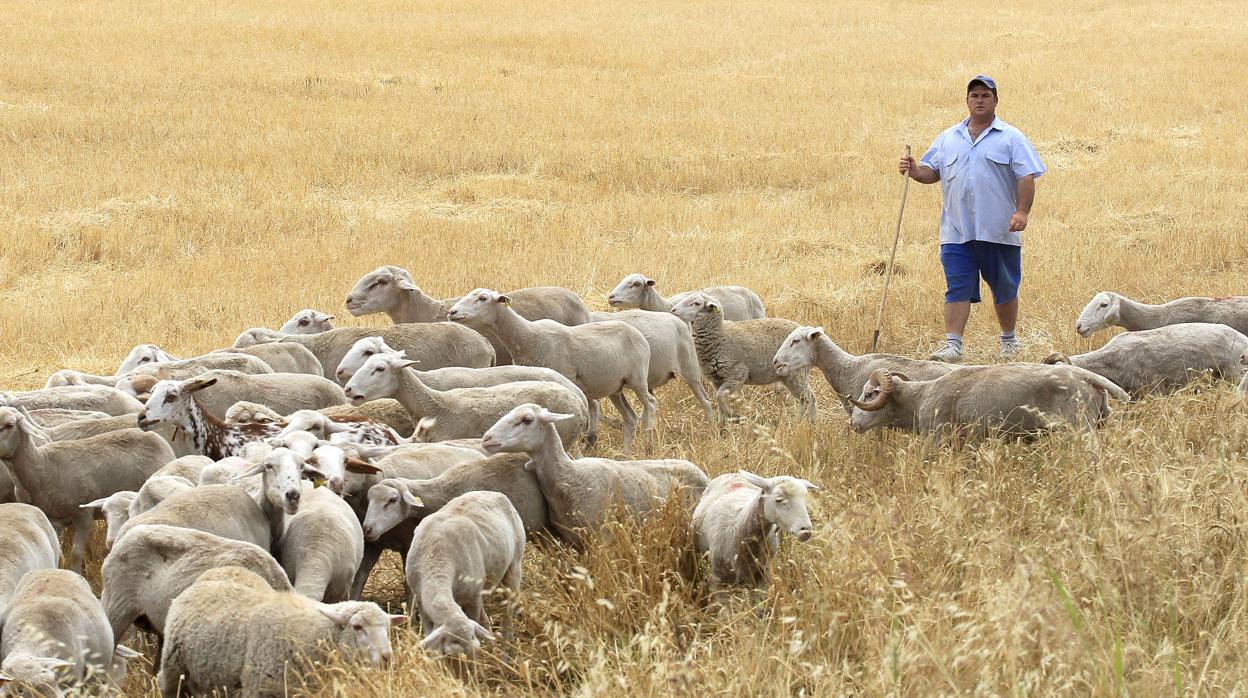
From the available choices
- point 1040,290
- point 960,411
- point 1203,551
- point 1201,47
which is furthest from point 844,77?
point 1203,551

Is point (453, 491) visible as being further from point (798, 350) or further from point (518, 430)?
point (798, 350)

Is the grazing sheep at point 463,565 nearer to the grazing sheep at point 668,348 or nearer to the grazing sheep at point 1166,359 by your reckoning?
the grazing sheep at point 668,348

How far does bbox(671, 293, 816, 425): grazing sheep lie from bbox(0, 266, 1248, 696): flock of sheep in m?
0.02

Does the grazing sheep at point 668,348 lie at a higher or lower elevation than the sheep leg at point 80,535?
higher

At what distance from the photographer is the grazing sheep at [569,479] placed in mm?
6473

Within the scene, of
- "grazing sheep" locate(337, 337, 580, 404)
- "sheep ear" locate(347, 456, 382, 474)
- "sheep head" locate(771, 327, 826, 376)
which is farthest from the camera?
"sheep head" locate(771, 327, 826, 376)

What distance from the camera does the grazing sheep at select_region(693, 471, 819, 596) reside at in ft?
18.4

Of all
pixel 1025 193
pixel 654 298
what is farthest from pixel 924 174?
pixel 654 298

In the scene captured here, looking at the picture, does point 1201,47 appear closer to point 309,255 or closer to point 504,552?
point 309,255

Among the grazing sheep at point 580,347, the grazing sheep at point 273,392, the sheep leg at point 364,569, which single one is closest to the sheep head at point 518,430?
the sheep leg at point 364,569

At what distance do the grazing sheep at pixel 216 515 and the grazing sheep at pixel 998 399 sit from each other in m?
3.81

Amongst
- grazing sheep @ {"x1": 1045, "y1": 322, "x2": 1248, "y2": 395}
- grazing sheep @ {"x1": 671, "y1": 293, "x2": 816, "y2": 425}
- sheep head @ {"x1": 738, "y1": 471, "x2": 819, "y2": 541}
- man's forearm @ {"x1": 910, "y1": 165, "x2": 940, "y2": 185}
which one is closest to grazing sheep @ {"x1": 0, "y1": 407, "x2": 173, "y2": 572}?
sheep head @ {"x1": 738, "y1": 471, "x2": 819, "y2": 541}

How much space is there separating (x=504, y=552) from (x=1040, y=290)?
28.2 ft

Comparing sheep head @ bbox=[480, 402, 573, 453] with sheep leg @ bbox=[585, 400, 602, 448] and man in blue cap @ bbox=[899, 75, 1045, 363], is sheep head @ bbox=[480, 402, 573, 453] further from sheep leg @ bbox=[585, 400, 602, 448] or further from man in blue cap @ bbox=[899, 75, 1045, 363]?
man in blue cap @ bbox=[899, 75, 1045, 363]
